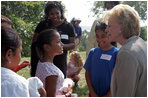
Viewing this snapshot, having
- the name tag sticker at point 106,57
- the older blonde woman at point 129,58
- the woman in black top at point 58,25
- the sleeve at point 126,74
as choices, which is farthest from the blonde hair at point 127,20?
the woman in black top at point 58,25

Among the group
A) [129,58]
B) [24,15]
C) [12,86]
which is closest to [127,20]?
[129,58]

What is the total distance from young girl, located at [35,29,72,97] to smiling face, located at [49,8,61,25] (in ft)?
2.52

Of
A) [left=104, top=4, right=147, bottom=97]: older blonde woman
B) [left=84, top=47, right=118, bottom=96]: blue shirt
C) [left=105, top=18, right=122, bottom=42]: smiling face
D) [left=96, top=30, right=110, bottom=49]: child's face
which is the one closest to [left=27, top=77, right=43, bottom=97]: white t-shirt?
[left=104, top=4, right=147, bottom=97]: older blonde woman

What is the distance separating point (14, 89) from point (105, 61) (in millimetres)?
1589

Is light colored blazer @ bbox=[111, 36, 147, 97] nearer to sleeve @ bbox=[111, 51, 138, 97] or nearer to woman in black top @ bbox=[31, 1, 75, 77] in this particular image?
sleeve @ bbox=[111, 51, 138, 97]

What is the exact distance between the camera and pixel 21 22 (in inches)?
330

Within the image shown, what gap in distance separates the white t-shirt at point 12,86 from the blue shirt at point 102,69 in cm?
150

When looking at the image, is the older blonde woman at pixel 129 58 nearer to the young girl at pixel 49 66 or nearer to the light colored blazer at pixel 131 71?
the light colored blazer at pixel 131 71

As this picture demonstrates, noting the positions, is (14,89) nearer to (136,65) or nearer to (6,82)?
(6,82)

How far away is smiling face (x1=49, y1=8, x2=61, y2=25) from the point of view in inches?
130

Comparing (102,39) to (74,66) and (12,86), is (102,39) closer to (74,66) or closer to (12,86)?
(12,86)

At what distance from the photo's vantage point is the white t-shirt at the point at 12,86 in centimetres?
143

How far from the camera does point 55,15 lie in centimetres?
331

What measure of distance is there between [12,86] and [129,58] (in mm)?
866
